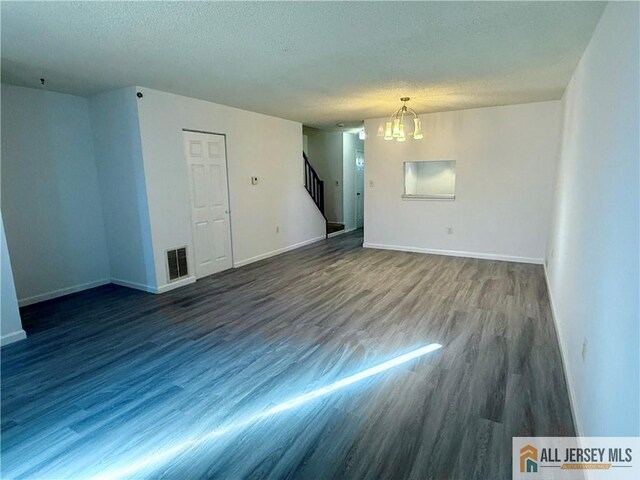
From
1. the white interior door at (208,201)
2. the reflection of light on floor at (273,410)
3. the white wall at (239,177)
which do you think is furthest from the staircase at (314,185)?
the reflection of light on floor at (273,410)

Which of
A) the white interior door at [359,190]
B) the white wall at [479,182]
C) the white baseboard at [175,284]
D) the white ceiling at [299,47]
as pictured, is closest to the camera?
the white ceiling at [299,47]

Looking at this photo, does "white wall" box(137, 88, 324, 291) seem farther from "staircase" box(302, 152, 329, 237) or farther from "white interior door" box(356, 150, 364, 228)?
"white interior door" box(356, 150, 364, 228)

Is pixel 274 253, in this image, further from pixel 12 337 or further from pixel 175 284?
pixel 12 337

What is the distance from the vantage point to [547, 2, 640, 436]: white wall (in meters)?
1.30

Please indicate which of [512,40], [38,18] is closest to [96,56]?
[38,18]

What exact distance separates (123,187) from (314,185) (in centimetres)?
452

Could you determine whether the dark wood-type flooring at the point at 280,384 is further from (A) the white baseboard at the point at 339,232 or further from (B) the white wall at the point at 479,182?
(A) the white baseboard at the point at 339,232

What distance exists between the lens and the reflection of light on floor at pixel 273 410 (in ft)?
5.75

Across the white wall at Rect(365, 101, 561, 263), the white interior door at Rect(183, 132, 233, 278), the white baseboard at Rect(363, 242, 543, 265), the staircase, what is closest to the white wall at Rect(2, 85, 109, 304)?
the white interior door at Rect(183, 132, 233, 278)

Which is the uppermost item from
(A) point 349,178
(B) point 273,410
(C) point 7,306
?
(A) point 349,178

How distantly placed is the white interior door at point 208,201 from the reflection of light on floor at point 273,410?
10.6ft

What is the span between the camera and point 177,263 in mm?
4637

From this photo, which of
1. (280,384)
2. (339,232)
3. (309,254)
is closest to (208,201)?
(309,254)

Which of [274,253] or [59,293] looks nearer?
[59,293]
